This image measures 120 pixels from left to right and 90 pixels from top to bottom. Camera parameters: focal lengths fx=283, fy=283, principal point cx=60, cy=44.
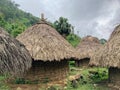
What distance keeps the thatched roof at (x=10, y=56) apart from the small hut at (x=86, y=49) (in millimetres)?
13453

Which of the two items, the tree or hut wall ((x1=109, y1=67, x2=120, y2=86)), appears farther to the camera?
the tree

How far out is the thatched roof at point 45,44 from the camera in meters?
13.1

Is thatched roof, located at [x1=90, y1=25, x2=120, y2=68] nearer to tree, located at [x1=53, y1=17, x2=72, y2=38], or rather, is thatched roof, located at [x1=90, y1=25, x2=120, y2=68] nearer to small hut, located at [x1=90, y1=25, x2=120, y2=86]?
small hut, located at [x1=90, y1=25, x2=120, y2=86]

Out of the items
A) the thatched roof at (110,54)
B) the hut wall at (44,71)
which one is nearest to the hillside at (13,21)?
the hut wall at (44,71)

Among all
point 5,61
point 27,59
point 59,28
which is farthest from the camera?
point 59,28

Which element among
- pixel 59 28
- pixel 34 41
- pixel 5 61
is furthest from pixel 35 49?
pixel 59 28

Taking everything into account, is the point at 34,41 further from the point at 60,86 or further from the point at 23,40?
the point at 60,86

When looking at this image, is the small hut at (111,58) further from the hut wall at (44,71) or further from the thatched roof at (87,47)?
the thatched roof at (87,47)

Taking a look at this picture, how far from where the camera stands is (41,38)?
13859 mm

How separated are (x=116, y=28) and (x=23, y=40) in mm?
4606

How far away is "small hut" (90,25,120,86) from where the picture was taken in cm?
1191

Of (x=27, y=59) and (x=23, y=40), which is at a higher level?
(x=23, y=40)

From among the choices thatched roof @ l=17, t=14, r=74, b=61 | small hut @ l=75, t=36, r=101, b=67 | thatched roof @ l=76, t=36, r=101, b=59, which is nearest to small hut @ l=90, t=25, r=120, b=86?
thatched roof @ l=17, t=14, r=74, b=61

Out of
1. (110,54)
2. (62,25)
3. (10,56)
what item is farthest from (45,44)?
(62,25)
